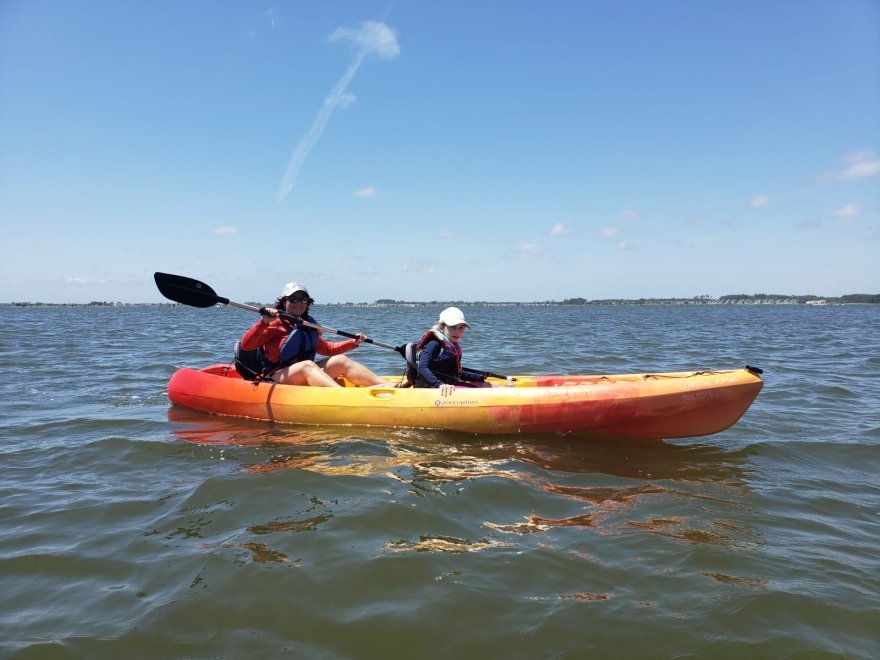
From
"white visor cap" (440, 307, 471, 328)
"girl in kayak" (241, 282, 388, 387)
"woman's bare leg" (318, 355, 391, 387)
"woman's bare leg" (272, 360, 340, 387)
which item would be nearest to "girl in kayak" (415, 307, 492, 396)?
"white visor cap" (440, 307, 471, 328)

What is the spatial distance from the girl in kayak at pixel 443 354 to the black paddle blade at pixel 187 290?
10.5ft

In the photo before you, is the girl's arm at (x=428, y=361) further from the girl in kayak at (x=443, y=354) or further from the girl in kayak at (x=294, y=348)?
the girl in kayak at (x=294, y=348)

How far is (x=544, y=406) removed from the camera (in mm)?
5562

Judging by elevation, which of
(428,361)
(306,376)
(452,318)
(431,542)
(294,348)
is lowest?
(431,542)

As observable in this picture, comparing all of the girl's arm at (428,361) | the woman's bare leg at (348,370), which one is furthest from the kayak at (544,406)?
the woman's bare leg at (348,370)

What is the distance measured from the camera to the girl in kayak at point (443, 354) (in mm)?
6141

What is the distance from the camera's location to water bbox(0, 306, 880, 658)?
2.46 m

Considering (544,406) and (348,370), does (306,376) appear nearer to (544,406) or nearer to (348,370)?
(348,370)

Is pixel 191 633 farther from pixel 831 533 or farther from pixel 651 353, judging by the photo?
pixel 651 353

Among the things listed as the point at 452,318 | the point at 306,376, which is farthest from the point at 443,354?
the point at 306,376

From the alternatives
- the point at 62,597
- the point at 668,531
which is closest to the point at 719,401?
the point at 668,531

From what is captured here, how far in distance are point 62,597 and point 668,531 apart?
138 inches

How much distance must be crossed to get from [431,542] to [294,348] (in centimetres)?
389

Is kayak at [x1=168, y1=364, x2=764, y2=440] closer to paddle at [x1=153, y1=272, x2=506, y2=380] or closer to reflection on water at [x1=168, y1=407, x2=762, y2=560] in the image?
reflection on water at [x1=168, y1=407, x2=762, y2=560]
